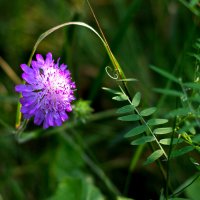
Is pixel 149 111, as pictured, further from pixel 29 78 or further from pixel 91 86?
pixel 91 86

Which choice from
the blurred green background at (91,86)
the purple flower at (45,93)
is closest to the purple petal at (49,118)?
the purple flower at (45,93)

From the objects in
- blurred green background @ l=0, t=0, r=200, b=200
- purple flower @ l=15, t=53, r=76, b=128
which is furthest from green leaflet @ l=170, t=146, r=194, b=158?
blurred green background @ l=0, t=0, r=200, b=200

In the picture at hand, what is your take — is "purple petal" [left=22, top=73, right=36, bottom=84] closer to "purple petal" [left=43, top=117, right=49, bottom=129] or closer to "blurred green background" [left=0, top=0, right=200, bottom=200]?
"purple petal" [left=43, top=117, right=49, bottom=129]

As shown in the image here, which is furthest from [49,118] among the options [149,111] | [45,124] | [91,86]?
[91,86]

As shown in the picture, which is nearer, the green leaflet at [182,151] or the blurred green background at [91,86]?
the green leaflet at [182,151]

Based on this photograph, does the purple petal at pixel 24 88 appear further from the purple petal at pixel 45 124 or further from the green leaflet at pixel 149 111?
the green leaflet at pixel 149 111

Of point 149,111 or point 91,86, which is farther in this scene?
point 91,86

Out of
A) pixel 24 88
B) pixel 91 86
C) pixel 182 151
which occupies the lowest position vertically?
pixel 91 86
